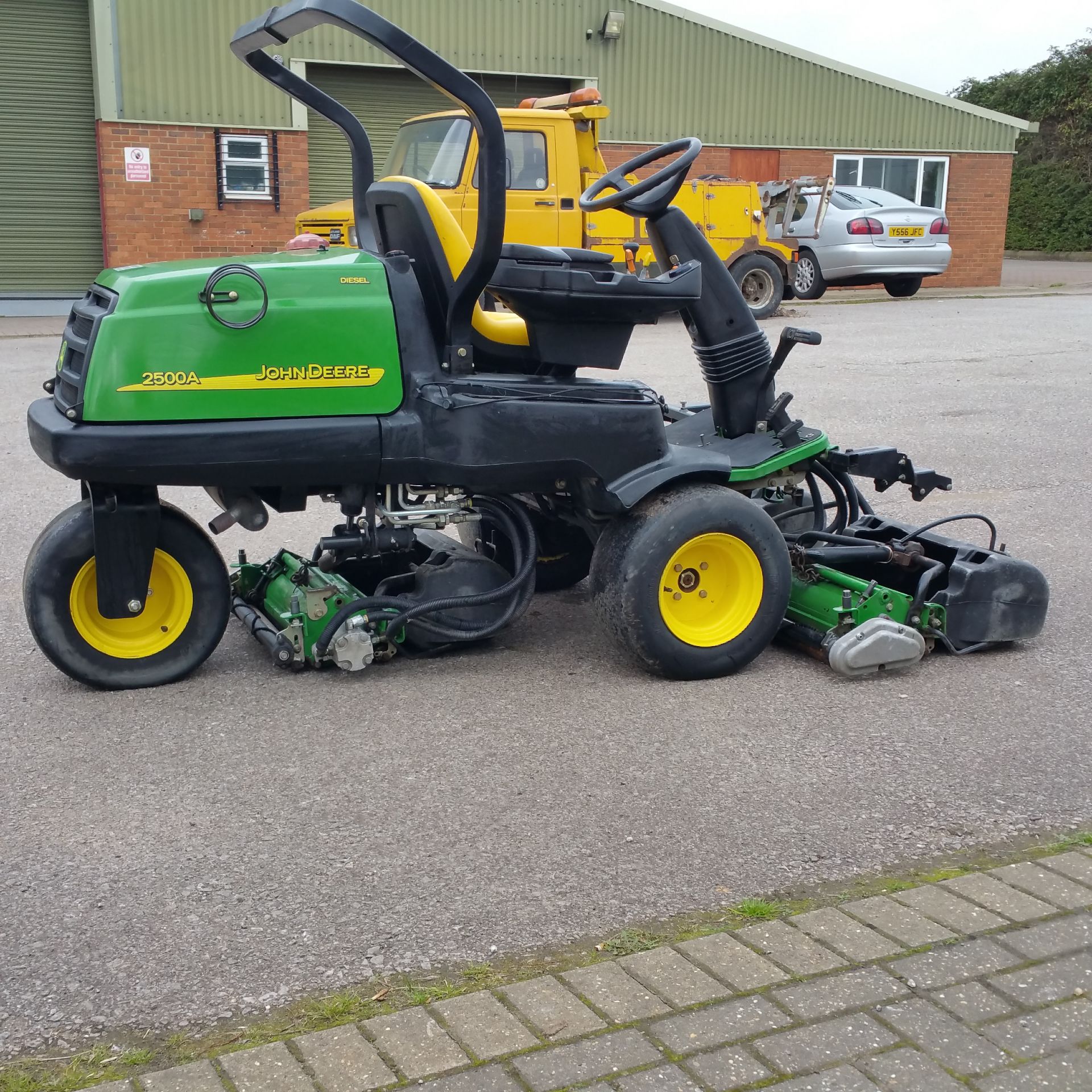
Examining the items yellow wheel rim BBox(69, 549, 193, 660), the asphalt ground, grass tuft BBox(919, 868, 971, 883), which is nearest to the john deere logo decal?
yellow wheel rim BBox(69, 549, 193, 660)

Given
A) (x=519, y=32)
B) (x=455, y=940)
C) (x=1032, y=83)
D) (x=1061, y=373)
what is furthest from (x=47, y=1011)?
(x=1032, y=83)

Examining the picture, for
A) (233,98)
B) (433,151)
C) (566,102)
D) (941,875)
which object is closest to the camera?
(941,875)

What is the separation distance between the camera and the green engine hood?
4.40 metres

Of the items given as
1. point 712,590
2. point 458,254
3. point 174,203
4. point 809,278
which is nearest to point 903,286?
point 809,278

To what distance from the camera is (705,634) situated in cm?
502

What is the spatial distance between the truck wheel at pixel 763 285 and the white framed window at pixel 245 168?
24.6 ft

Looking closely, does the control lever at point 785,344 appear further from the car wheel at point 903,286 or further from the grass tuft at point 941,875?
the car wheel at point 903,286

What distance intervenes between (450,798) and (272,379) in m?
1.54

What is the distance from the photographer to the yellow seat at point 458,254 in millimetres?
4820

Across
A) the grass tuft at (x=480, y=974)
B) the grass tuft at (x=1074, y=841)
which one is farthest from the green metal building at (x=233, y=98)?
the grass tuft at (x=480, y=974)

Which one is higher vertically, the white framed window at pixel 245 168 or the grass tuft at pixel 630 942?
the white framed window at pixel 245 168

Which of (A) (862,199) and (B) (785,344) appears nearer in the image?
(B) (785,344)

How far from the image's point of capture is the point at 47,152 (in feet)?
64.5

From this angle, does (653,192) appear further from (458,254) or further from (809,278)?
(809,278)
